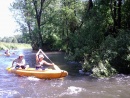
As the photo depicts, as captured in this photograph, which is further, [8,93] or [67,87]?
[67,87]

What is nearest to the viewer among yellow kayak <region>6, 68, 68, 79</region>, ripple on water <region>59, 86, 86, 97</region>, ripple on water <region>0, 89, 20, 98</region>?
ripple on water <region>0, 89, 20, 98</region>

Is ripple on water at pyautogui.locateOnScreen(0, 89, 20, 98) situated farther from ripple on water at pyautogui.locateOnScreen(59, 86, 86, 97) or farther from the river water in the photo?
ripple on water at pyautogui.locateOnScreen(59, 86, 86, 97)

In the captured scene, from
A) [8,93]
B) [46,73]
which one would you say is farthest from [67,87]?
[8,93]

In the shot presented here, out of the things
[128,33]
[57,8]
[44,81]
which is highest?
[57,8]

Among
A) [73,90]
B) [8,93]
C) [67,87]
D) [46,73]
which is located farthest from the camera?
[46,73]

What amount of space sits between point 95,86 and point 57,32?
31.7 meters

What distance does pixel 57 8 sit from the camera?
42.0m

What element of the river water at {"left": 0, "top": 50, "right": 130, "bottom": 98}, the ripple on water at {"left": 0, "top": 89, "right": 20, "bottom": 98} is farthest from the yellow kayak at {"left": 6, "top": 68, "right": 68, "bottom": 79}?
the ripple on water at {"left": 0, "top": 89, "right": 20, "bottom": 98}

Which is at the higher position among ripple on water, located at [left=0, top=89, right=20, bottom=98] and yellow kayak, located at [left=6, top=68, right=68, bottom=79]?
yellow kayak, located at [left=6, top=68, right=68, bottom=79]

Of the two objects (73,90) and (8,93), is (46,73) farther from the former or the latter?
(8,93)

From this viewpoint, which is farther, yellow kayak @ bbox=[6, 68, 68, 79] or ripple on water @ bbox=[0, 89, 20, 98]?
yellow kayak @ bbox=[6, 68, 68, 79]

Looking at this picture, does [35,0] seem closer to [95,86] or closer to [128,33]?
[128,33]

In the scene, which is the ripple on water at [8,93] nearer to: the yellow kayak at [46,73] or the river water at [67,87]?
the river water at [67,87]

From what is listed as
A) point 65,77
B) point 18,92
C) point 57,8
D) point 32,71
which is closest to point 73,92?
point 18,92
